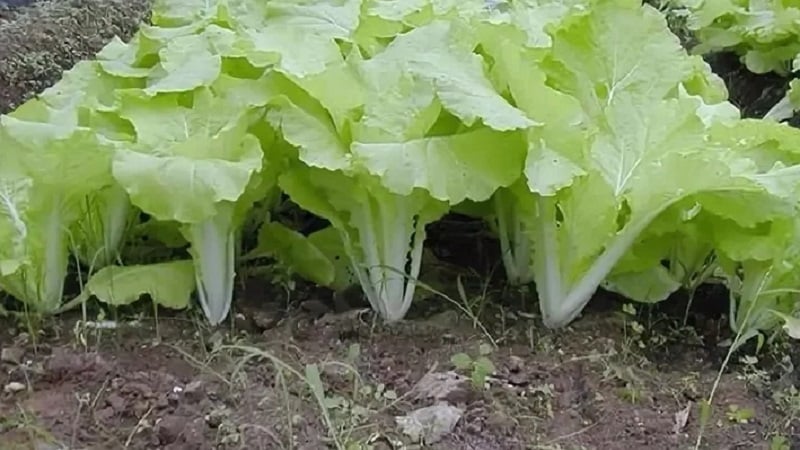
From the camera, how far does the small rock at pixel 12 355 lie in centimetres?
A: 197

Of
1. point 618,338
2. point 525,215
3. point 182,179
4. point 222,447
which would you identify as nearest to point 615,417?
point 618,338

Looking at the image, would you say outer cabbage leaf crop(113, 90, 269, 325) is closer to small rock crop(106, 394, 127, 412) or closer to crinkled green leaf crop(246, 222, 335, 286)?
crinkled green leaf crop(246, 222, 335, 286)

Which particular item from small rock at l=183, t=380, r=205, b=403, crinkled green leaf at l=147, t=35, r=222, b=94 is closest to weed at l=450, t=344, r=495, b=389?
small rock at l=183, t=380, r=205, b=403

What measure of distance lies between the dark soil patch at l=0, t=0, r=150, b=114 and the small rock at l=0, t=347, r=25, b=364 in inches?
39.3

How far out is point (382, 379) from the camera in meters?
1.93

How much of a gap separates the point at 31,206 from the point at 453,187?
2.40 ft

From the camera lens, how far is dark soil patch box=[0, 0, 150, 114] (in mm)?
2908

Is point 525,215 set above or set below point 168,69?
below

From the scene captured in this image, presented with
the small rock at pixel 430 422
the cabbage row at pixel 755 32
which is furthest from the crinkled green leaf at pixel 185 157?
the cabbage row at pixel 755 32

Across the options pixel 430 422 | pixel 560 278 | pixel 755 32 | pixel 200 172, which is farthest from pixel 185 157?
pixel 755 32

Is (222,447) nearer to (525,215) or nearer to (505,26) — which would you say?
(525,215)

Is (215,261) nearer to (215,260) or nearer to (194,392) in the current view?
(215,260)

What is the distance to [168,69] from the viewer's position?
7.11ft

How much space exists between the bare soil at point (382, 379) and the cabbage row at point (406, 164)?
0.22ft
